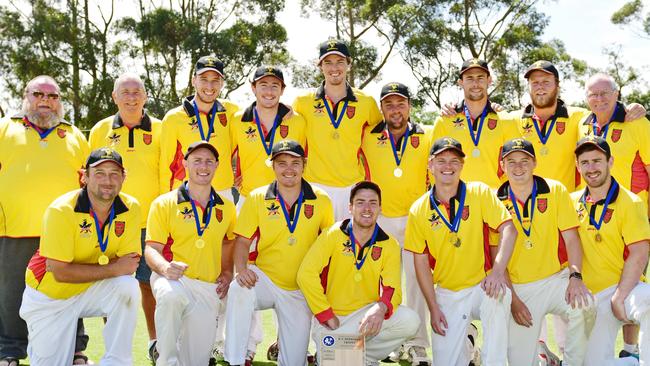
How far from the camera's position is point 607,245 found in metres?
5.93

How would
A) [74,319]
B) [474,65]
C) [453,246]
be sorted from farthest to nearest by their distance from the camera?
1. [474,65]
2. [453,246]
3. [74,319]

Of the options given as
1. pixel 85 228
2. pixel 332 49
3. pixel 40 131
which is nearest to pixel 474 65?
pixel 332 49

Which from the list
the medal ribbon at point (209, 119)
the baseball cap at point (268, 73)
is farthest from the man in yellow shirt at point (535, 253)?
the medal ribbon at point (209, 119)

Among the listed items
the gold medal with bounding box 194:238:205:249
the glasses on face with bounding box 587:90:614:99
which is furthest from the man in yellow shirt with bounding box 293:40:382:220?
the glasses on face with bounding box 587:90:614:99

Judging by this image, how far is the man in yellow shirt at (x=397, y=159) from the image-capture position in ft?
23.1

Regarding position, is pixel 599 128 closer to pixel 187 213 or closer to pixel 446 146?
pixel 446 146

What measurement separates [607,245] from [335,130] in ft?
9.24

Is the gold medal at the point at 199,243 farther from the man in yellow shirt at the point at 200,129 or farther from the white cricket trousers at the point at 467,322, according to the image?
the white cricket trousers at the point at 467,322

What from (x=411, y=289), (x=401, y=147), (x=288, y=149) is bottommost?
(x=411, y=289)

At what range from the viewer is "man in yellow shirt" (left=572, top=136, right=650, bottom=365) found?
575cm

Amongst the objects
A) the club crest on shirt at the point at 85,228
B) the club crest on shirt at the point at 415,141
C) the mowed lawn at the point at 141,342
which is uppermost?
the club crest on shirt at the point at 415,141

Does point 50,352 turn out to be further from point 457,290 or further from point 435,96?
point 435,96

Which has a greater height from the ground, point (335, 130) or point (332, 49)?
point (332, 49)

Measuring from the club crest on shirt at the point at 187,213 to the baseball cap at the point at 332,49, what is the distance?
2220 mm
